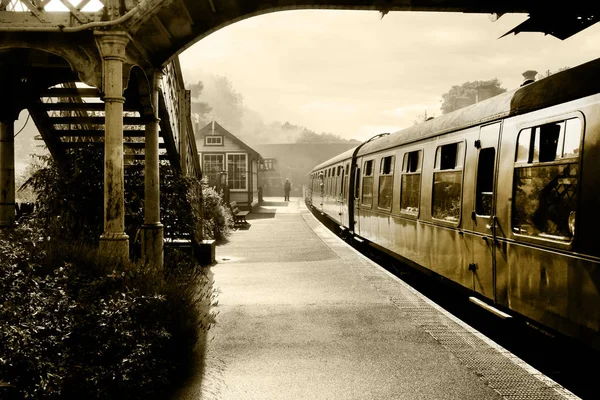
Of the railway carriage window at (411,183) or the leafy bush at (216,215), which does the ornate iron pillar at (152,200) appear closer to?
the railway carriage window at (411,183)

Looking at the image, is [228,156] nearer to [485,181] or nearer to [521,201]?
[485,181]

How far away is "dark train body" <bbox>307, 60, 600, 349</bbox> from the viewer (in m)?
4.58

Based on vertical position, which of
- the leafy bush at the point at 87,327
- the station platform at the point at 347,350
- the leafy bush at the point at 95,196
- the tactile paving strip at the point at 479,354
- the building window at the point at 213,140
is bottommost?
the station platform at the point at 347,350

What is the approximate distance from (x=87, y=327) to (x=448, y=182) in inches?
212

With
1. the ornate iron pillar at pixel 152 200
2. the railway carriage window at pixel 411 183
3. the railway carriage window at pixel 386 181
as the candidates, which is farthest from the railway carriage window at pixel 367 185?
the ornate iron pillar at pixel 152 200

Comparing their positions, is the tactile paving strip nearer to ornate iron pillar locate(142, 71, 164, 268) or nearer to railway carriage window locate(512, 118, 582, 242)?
railway carriage window locate(512, 118, 582, 242)

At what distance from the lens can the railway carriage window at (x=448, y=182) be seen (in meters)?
7.41

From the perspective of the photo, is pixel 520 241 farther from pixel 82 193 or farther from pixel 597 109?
pixel 82 193

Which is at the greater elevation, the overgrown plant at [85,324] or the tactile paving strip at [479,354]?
the overgrown plant at [85,324]

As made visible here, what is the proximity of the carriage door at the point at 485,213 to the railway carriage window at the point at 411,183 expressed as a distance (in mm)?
2326

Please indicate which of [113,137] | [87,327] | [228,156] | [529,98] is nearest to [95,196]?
[113,137]

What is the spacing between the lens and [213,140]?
3838cm

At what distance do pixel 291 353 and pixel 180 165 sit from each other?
627 cm

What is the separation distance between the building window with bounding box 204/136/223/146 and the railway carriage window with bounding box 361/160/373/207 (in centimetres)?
2516
